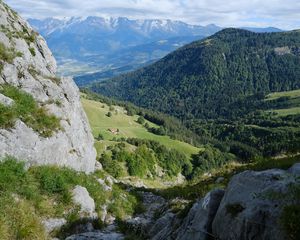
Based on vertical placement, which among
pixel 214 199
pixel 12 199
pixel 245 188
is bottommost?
pixel 12 199

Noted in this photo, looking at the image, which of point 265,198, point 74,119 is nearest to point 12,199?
point 265,198

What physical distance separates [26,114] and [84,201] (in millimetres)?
6438

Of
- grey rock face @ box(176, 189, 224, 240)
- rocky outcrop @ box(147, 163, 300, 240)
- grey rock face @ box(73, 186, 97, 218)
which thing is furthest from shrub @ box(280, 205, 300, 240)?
grey rock face @ box(73, 186, 97, 218)

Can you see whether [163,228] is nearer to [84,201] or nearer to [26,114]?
[84,201]

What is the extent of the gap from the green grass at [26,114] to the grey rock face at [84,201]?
4.51 m

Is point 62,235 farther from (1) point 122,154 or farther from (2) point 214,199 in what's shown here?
(1) point 122,154

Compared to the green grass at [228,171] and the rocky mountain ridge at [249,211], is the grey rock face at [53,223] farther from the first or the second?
the green grass at [228,171]

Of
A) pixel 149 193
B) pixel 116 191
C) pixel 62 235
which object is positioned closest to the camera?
pixel 62 235

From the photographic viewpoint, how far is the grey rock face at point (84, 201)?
19.3 metres

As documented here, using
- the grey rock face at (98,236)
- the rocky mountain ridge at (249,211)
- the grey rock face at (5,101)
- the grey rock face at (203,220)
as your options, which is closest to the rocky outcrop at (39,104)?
the grey rock face at (5,101)

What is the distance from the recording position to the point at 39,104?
25.1 metres

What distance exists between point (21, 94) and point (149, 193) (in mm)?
18889

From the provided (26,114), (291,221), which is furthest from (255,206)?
(26,114)

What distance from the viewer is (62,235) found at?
17.0m
